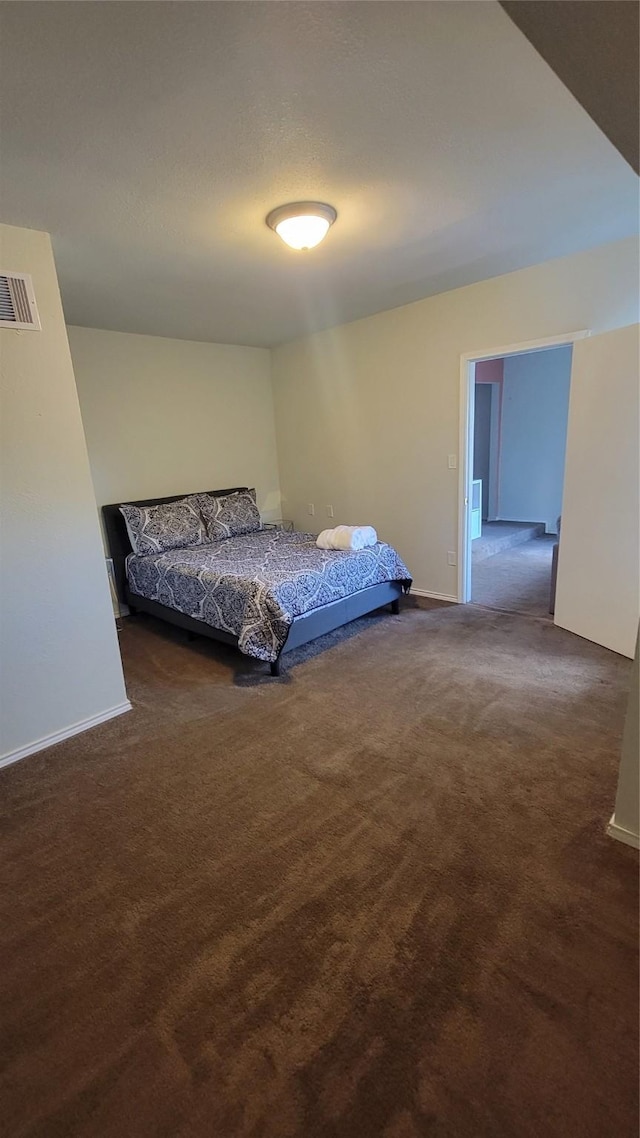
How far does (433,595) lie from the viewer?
433cm

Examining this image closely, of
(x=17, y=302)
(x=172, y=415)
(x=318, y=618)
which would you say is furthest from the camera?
(x=172, y=415)

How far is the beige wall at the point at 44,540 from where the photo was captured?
221 centimetres

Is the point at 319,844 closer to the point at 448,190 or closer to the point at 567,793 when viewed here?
the point at 567,793

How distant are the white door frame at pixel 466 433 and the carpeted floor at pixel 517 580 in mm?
312

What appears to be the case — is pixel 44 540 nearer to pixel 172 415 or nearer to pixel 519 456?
pixel 172 415

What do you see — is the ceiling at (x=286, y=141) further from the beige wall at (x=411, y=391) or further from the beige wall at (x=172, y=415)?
the beige wall at (x=172, y=415)

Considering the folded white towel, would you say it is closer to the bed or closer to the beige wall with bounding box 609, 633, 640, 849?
the bed

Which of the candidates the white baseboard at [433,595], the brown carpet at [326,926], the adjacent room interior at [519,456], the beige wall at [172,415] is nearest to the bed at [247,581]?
the beige wall at [172,415]

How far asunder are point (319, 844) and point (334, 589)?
1800 millimetres

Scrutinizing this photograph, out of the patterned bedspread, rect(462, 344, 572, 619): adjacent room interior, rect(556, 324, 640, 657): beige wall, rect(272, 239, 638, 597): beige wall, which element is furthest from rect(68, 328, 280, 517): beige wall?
rect(556, 324, 640, 657): beige wall

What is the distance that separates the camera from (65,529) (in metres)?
2.43

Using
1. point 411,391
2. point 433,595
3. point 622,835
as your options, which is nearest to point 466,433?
point 411,391

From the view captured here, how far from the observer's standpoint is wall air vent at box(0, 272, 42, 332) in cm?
213

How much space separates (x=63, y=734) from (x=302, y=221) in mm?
2778
